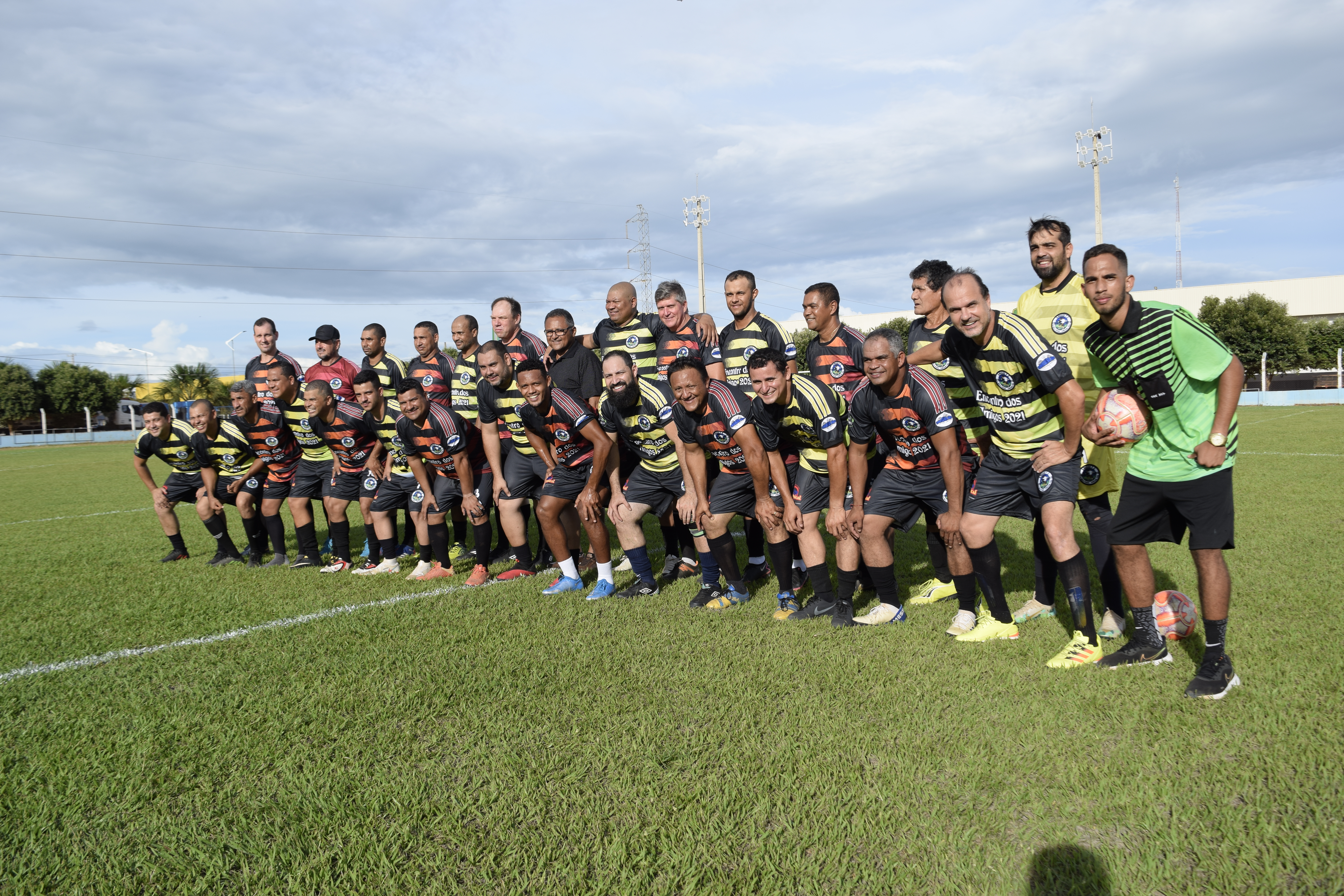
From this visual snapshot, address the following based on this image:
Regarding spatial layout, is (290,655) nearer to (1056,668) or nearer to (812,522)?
(812,522)

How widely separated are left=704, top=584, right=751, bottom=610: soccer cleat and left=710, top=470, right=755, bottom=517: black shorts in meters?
0.55

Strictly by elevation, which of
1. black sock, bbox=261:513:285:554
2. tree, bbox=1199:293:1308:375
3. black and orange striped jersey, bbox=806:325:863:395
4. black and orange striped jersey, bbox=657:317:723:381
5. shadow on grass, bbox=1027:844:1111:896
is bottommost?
shadow on grass, bbox=1027:844:1111:896

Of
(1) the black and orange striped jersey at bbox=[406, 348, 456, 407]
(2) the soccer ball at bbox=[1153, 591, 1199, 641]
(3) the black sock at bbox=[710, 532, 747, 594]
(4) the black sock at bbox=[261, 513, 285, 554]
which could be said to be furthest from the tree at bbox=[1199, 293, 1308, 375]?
(4) the black sock at bbox=[261, 513, 285, 554]

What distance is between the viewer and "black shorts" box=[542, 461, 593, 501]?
20.2 feet

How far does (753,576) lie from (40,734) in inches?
174

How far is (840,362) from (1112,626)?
2.42 metres

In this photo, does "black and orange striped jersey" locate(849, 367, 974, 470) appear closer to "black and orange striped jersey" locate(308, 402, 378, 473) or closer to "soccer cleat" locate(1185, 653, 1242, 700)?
"soccer cleat" locate(1185, 653, 1242, 700)

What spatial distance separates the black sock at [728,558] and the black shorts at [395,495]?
3.02 metres

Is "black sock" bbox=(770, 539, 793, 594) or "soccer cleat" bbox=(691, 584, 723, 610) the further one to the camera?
"soccer cleat" bbox=(691, 584, 723, 610)

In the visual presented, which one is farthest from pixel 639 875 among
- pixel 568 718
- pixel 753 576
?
pixel 753 576

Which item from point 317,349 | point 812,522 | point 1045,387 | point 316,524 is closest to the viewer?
point 1045,387

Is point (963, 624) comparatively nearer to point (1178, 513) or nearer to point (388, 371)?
point (1178, 513)

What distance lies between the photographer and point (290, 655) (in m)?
4.50

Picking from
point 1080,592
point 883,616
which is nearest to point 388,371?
point 883,616
